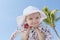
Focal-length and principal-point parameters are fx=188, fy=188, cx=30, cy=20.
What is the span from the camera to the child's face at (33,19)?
537 cm

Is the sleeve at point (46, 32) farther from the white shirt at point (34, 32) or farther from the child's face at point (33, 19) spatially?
the child's face at point (33, 19)

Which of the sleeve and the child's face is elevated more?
the child's face

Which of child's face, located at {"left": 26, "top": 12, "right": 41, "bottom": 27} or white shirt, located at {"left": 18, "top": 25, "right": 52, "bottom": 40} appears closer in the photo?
white shirt, located at {"left": 18, "top": 25, "right": 52, "bottom": 40}

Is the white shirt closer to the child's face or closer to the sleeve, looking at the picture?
the sleeve

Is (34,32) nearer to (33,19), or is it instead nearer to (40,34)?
(40,34)

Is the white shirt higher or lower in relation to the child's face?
lower

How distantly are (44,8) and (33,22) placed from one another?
11011 mm

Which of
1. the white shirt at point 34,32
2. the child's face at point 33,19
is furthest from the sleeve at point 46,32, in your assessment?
the child's face at point 33,19

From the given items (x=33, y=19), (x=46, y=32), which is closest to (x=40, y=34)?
(x=46, y=32)

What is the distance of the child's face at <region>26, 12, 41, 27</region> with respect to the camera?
5.37 metres

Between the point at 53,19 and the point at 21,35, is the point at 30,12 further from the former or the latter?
the point at 53,19

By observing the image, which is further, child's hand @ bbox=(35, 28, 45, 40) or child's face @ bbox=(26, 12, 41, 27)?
child's face @ bbox=(26, 12, 41, 27)

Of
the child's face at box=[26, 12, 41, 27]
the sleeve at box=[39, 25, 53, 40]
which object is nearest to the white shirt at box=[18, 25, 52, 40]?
the sleeve at box=[39, 25, 53, 40]

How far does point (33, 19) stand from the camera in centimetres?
539
